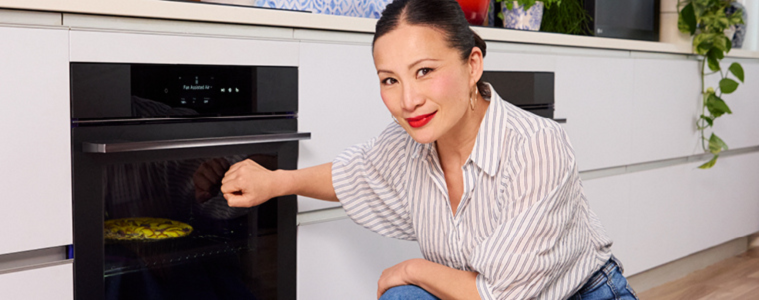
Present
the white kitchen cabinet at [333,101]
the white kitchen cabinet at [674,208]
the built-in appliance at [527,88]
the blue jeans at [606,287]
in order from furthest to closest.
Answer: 1. the white kitchen cabinet at [674,208]
2. the built-in appliance at [527,88]
3. the white kitchen cabinet at [333,101]
4. the blue jeans at [606,287]

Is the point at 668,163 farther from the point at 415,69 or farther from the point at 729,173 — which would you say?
the point at 415,69

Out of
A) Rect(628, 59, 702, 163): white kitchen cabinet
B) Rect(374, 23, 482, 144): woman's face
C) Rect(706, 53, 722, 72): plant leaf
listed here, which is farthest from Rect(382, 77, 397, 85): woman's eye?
Rect(706, 53, 722, 72): plant leaf

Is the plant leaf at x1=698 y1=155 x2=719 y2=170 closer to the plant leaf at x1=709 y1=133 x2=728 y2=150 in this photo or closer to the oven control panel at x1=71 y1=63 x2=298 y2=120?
the plant leaf at x1=709 y1=133 x2=728 y2=150

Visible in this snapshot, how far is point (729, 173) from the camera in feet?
9.21

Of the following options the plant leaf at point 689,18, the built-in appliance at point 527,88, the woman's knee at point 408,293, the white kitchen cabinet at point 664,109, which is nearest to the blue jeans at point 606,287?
the woman's knee at point 408,293

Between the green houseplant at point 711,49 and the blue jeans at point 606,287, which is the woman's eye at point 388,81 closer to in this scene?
the blue jeans at point 606,287

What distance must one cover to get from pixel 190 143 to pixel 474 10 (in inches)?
42.1

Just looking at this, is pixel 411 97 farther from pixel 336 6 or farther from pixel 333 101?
pixel 336 6

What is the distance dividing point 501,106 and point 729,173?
205 centimetres

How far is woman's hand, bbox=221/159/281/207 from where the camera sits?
1.22 meters

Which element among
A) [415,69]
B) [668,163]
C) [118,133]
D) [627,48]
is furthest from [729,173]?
[118,133]

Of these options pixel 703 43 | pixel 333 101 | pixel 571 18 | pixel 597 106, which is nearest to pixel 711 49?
pixel 703 43

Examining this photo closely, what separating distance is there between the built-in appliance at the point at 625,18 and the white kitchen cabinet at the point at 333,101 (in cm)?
116

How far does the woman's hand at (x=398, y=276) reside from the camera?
118 centimetres
